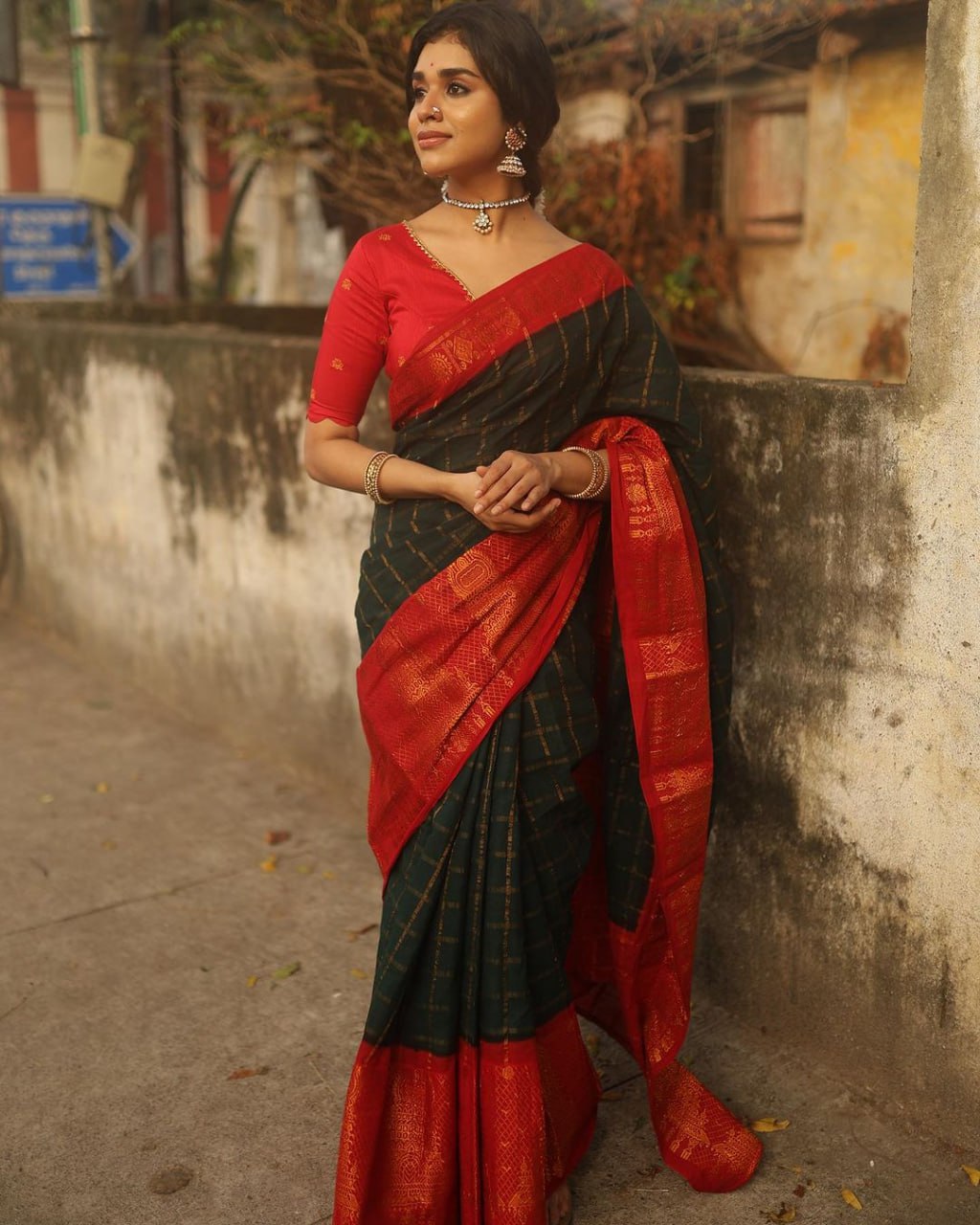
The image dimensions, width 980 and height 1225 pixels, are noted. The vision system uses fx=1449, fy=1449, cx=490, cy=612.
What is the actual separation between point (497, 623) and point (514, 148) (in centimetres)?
84

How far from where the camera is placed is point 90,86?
7109 millimetres

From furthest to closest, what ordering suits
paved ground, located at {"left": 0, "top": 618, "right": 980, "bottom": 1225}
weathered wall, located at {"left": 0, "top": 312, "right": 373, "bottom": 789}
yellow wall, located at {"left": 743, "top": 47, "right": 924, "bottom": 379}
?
yellow wall, located at {"left": 743, "top": 47, "right": 924, "bottom": 379}
weathered wall, located at {"left": 0, "top": 312, "right": 373, "bottom": 789}
paved ground, located at {"left": 0, "top": 618, "right": 980, "bottom": 1225}

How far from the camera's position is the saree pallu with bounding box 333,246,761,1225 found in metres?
2.47

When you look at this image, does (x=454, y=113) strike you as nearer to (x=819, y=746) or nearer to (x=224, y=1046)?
(x=819, y=746)

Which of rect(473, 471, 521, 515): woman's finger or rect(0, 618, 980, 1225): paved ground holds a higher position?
rect(473, 471, 521, 515): woman's finger

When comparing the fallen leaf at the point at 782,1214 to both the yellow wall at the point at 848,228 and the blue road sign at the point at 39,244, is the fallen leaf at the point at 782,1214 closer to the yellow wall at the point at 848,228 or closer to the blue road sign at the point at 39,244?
the yellow wall at the point at 848,228

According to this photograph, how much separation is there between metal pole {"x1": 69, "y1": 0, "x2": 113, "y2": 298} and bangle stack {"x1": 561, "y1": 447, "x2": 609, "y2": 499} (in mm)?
5295

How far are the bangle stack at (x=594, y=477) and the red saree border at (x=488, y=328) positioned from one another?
23 centimetres

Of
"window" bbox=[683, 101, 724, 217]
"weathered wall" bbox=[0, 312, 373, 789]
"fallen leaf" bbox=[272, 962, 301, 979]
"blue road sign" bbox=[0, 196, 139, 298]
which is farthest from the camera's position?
"blue road sign" bbox=[0, 196, 139, 298]

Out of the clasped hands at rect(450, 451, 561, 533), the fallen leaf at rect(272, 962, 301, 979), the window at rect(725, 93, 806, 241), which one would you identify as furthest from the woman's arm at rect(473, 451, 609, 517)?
the window at rect(725, 93, 806, 241)

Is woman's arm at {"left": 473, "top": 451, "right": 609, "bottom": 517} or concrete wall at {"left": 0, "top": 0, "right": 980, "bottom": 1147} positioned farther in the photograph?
concrete wall at {"left": 0, "top": 0, "right": 980, "bottom": 1147}

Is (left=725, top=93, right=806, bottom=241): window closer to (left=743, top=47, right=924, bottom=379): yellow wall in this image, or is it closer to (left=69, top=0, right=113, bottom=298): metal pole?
(left=743, top=47, right=924, bottom=379): yellow wall

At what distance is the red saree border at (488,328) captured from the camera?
2430mm

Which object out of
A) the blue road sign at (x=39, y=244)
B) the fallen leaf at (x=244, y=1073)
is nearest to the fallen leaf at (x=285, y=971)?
the fallen leaf at (x=244, y=1073)
